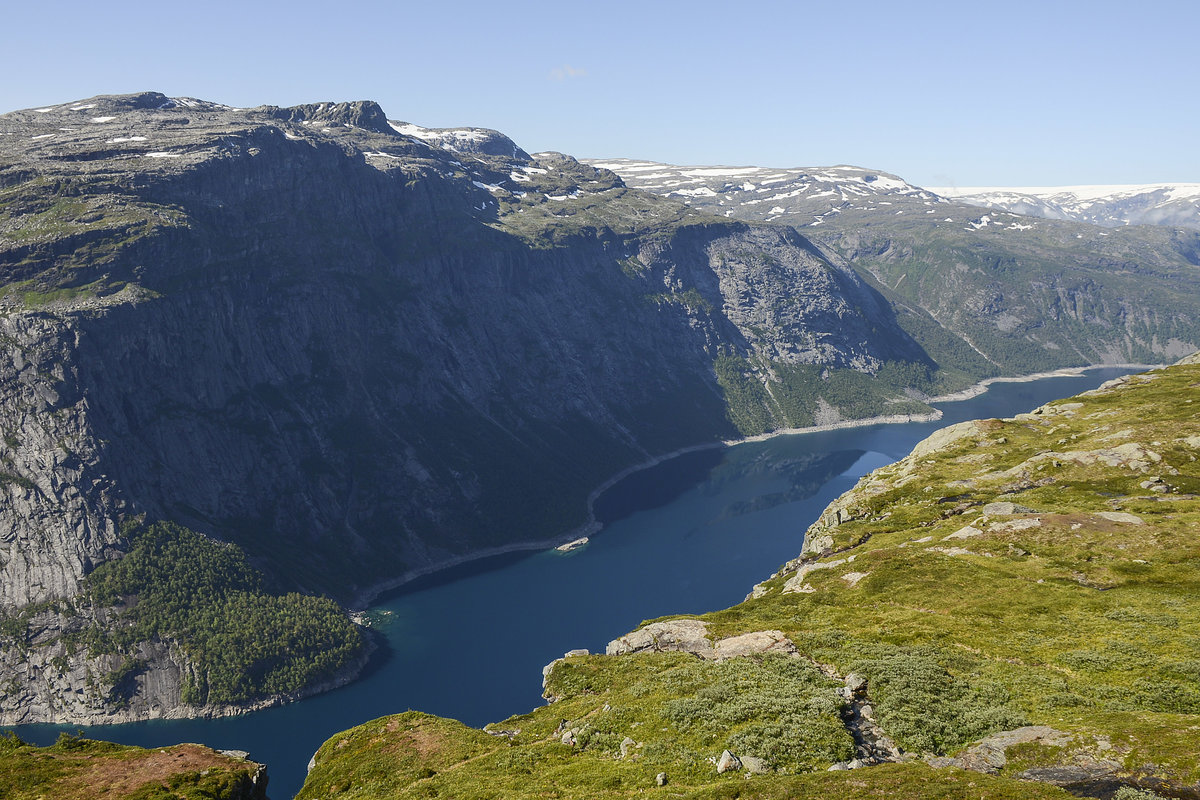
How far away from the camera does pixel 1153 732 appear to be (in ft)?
113

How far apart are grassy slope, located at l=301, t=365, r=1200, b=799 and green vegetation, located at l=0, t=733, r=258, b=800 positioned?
651 centimetres

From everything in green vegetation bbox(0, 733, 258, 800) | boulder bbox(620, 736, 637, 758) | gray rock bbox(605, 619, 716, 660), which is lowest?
gray rock bbox(605, 619, 716, 660)

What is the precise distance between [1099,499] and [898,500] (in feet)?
92.5

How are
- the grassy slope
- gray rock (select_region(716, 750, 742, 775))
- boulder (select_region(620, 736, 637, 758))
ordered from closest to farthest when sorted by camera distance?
1. the grassy slope
2. gray rock (select_region(716, 750, 742, 775))
3. boulder (select_region(620, 736, 637, 758))

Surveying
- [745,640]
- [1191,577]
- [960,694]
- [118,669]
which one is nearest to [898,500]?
[1191,577]

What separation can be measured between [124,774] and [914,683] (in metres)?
51.1

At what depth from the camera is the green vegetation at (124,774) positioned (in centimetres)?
4453

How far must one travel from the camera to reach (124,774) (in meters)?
46.8

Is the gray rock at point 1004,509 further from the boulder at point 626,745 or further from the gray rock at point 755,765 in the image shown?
the boulder at point 626,745

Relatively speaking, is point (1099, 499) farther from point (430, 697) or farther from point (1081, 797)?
point (430, 697)

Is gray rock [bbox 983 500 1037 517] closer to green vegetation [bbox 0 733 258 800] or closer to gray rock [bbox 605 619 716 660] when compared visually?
gray rock [bbox 605 619 716 660]

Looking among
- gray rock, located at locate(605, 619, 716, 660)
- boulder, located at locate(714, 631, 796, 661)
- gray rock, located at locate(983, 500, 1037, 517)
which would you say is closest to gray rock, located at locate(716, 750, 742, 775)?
boulder, located at locate(714, 631, 796, 661)

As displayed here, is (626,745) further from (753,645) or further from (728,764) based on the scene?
(753,645)

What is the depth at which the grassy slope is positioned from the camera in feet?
119
